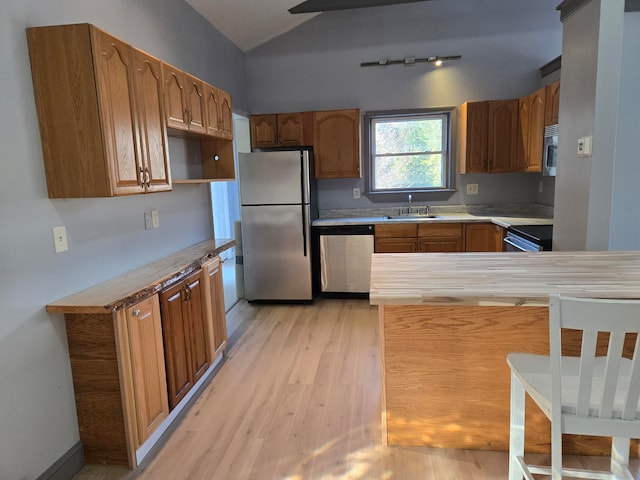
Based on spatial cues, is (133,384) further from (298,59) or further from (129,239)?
(298,59)

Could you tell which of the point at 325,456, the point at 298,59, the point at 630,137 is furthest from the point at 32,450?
the point at 298,59

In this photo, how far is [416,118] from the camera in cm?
477

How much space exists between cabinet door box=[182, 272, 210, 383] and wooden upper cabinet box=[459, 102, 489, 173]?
3.15m

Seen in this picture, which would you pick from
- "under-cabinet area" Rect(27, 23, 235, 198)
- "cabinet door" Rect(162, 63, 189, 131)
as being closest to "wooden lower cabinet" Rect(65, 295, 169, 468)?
"under-cabinet area" Rect(27, 23, 235, 198)

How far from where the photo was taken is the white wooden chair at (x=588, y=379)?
109 centimetres

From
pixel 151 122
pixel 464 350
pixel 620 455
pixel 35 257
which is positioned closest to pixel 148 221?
pixel 151 122

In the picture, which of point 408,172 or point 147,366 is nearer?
point 147,366

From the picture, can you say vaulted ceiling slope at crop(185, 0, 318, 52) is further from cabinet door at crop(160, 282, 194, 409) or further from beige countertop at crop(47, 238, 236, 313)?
cabinet door at crop(160, 282, 194, 409)

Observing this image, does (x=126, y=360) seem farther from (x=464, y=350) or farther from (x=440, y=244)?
(x=440, y=244)

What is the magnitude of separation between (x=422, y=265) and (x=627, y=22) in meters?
2.19

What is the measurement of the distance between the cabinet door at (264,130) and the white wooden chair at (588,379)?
3.74 meters

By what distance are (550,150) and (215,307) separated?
3.16 meters

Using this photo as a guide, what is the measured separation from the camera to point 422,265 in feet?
7.14

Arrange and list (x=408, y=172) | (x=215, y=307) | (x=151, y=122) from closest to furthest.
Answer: (x=151, y=122) < (x=215, y=307) < (x=408, y=172)
